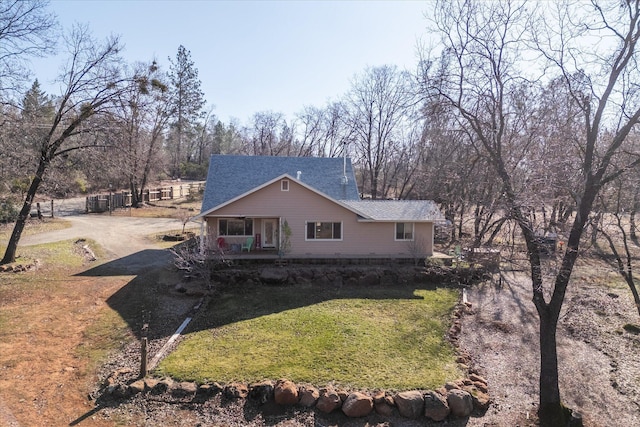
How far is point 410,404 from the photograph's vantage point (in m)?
8.83

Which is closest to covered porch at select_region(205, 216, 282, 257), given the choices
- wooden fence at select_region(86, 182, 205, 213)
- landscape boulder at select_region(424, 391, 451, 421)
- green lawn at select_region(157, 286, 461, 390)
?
green lawn at select_region(157, 286, 461, 390)

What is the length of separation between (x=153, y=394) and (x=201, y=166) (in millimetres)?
52896

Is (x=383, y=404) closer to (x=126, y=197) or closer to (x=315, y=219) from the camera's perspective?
(x=315, y=219)

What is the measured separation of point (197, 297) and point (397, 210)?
10.7 meters

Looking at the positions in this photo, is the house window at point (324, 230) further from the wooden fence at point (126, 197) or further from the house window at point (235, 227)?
the wooden fence at point (126, 197)

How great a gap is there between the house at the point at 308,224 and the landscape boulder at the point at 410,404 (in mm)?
11310

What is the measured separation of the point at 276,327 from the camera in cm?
1280

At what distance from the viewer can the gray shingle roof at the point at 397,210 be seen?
2020 centimetres

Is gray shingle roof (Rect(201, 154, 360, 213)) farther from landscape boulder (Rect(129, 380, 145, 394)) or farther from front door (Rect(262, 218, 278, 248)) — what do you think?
landscape boulder (Rect(129, 380, 145, 394))

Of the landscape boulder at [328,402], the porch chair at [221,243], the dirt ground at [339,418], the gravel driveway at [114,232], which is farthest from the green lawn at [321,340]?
the gravel driveway at [114,232]

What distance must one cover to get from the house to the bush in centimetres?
1372

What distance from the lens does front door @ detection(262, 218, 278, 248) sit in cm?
2052

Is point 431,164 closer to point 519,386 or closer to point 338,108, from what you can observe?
point 338,108

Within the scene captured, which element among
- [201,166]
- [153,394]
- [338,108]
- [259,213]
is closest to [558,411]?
[153,394]
